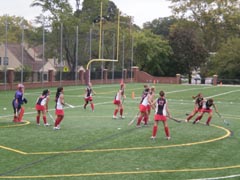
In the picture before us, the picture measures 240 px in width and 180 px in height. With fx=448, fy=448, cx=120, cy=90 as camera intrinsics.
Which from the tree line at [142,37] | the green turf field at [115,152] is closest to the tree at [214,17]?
the tree line at [142,37]

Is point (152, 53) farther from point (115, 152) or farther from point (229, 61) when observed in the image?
point (115, 152)

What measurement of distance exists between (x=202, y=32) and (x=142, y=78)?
929 inches

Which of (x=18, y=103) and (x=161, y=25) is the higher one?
(x=161, y=25)

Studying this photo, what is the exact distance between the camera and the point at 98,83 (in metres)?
60.1

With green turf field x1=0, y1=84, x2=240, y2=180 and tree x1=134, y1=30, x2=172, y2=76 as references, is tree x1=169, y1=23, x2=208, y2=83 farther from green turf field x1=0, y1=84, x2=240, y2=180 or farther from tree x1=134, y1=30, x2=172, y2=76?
green turf field x1=0, y1=84, x2=240, y2=180

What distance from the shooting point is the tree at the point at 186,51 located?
78.1 m

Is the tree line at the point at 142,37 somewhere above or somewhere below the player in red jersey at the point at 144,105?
above

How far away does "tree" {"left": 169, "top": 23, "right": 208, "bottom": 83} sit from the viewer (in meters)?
78.1

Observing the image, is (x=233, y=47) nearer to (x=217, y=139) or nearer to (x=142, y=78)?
(x=142, y=78)

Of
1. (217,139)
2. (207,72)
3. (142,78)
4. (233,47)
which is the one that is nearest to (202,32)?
(207,72)

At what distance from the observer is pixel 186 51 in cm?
7819

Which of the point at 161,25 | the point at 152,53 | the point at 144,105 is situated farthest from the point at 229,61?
→ the point at 144,105

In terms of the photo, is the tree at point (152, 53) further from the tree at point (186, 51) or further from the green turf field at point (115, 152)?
the green turf field at point (115, 152)

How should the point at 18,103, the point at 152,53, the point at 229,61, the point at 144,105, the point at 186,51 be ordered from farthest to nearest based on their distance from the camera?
the point at 186,51, the point at 152,53, the point at 229,61, the point at 18,103, the point at 144,105
